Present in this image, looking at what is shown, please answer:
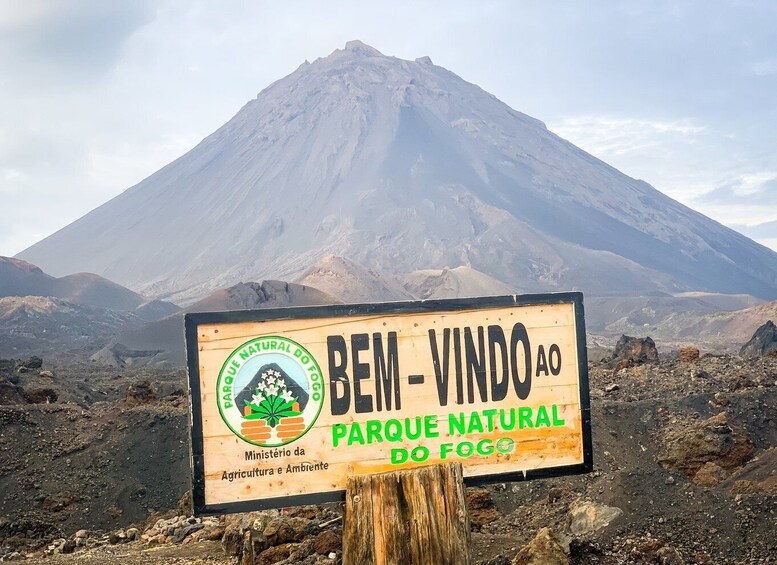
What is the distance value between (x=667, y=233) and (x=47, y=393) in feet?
370

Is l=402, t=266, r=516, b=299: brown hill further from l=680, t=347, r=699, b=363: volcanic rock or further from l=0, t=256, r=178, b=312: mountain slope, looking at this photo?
l=680, t=347, r=699, b=363: volcanic rock

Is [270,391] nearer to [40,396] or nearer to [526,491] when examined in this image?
[526,491]

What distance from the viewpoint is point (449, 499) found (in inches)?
119

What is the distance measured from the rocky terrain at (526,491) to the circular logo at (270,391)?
3.34ft

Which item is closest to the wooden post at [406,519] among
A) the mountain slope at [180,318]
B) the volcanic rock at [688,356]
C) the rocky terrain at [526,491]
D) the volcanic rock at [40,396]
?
the rocky terrain at [526,491]

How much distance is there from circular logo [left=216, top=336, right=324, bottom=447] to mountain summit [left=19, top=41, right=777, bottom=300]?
244 ft

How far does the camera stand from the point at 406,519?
2.98 metres

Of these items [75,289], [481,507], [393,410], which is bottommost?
[481,507]

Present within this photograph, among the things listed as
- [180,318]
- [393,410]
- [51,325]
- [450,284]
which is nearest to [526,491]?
[393,410]

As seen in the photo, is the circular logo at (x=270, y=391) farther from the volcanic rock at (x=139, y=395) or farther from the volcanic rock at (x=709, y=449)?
the volcanic rock at (x=139, y=395)

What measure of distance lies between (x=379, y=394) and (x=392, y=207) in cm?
9845

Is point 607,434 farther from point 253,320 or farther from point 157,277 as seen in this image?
point 157,277

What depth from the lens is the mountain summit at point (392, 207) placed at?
294 feet

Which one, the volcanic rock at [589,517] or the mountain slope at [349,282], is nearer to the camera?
the volcanic rock at [589,517]
